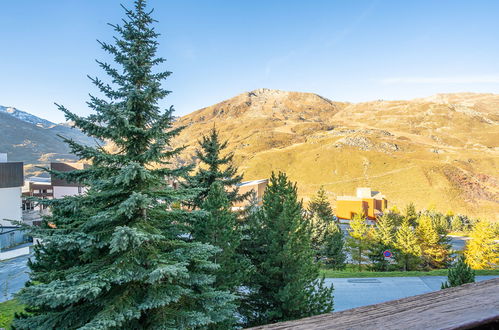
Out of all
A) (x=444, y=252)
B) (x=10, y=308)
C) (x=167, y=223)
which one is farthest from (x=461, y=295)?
(x=444, y=252)

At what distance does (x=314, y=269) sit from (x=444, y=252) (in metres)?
18.7

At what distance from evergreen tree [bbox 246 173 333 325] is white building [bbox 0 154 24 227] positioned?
3018 cm

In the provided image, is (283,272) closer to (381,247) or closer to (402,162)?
(381,247)

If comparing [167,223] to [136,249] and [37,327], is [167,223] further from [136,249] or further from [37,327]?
[37,327]

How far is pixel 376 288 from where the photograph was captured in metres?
15.1

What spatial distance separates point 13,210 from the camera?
27.5m

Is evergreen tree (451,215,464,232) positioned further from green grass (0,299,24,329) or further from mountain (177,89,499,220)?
green grass (0,299,24,329)

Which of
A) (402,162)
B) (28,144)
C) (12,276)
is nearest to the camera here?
(12,276)

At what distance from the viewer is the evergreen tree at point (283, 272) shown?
779 centimetres

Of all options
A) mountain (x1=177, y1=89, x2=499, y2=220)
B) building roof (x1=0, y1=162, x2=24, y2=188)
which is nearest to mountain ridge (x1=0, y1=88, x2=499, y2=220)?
mountain (x1=177, y1=89, x2=499, y2=220)

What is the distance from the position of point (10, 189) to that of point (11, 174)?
62.2 inches

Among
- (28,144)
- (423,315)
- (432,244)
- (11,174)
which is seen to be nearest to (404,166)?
(432,244)

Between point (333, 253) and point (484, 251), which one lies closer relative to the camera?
point (484, 251)

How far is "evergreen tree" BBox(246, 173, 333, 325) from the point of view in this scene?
7.79 metres
